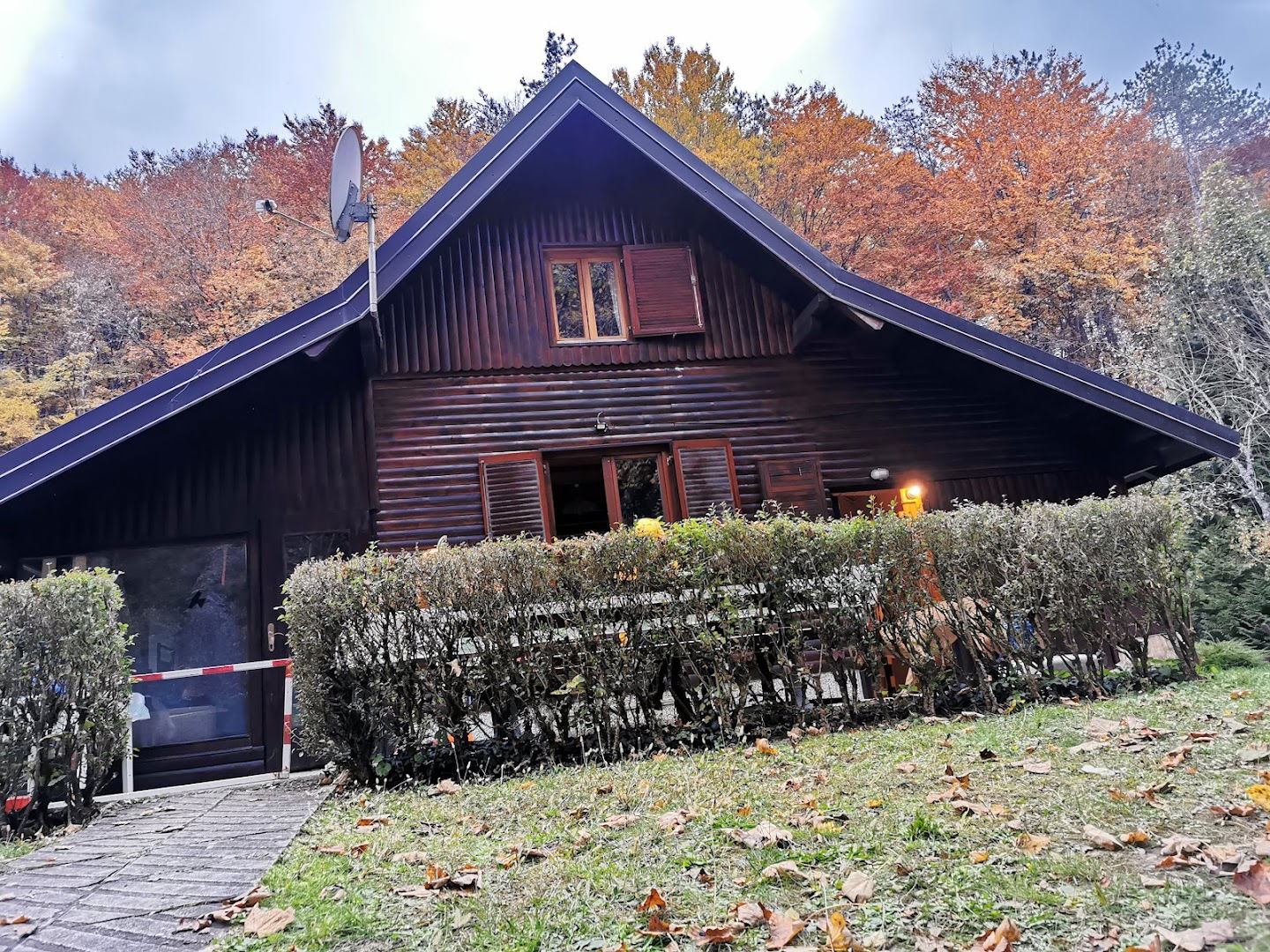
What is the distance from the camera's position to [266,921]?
Answer: 296 centimetres

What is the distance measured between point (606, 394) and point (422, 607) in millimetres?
5033

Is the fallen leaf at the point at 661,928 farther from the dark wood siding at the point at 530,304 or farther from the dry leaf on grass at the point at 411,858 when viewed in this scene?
the dark wood siding at the point at 530,304

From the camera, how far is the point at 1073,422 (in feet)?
36.9

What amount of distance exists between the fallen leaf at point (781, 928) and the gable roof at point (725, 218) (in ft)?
24.9

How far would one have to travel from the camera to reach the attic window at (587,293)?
10.6m

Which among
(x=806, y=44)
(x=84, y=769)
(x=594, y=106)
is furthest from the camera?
(x=806, y=44)

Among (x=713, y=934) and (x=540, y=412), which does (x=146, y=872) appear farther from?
(x=540, y=412)

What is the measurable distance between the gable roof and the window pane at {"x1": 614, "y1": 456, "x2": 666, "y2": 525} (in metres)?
3.00

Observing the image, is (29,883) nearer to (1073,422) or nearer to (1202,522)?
(1073,422)

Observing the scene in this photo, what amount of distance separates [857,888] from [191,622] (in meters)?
8.68

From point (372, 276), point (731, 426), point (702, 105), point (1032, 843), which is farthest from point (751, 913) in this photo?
point (702, 105)

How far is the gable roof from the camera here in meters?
8.75

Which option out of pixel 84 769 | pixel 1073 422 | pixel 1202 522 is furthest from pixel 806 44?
pixel 84 769

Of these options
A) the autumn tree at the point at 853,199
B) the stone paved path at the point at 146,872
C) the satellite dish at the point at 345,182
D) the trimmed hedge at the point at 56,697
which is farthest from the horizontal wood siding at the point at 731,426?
the autumn tree at the point at 853,199
